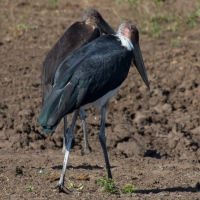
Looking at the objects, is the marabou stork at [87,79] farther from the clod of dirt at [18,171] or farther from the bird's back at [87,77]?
the clod of dirt at [18,171]

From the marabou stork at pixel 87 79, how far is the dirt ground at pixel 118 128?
1.51ft

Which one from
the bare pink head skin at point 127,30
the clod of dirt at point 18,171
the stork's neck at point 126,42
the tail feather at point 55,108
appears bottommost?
the clod of dirt at point 18,171

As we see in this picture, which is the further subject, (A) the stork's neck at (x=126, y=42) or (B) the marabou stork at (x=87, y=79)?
(A) the stork's neck at (x=126, y=42)

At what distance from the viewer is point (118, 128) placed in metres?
8.00

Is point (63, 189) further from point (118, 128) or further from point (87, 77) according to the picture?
point (118, 128)

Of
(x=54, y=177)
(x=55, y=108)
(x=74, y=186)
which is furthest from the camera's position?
(x=54, y=177)

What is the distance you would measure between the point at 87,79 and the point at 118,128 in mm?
2350

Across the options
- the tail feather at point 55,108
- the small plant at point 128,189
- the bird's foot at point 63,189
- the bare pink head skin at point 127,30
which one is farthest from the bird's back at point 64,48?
the small plant at point 128,189

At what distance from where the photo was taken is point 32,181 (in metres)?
6.04

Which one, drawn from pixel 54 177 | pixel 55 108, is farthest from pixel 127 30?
pixel 54 177

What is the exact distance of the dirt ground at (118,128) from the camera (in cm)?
606

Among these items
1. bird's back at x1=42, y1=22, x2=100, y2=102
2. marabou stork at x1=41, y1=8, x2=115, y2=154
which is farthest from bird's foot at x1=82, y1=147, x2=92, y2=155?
bird's back at x1=42, y1=22, x2=100, y2=102

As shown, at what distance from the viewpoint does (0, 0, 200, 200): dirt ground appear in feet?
19.9

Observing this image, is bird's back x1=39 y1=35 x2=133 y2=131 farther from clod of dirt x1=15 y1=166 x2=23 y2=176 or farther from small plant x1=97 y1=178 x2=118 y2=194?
clod of dirt x1=15 y1=166 x2=23 y2=176
